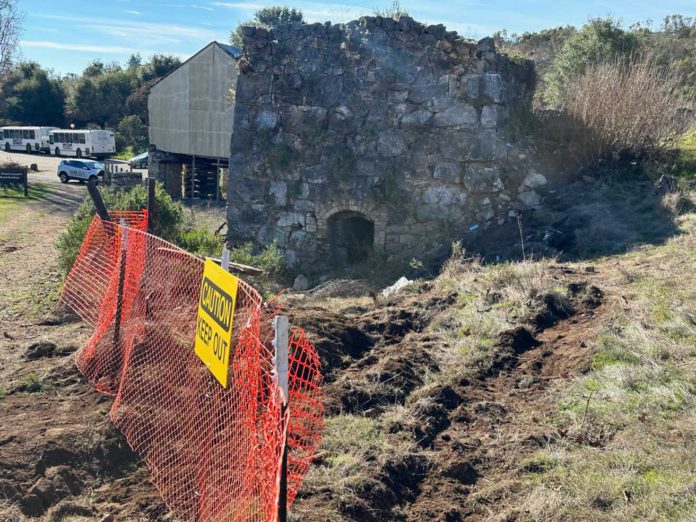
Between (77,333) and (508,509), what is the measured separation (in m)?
6.21

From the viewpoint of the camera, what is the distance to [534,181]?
12.1 m

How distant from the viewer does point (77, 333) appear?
8609mm

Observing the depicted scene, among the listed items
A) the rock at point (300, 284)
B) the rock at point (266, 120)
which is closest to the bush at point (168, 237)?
the rock at point (300, 284)

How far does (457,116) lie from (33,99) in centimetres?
5402

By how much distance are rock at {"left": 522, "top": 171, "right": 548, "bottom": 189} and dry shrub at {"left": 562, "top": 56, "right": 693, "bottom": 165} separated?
2.94 feet

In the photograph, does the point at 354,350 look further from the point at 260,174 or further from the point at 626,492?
the point at 260,174

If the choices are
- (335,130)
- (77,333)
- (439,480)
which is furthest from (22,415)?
(335,130)

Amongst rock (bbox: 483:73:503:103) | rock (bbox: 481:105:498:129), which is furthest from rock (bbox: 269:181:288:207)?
rock (bbox: 483:73:503:103)

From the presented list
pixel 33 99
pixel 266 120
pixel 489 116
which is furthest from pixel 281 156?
pixel 33 99

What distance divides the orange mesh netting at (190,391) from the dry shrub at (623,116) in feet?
24.4

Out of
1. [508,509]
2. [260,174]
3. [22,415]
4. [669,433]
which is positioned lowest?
[22,415]

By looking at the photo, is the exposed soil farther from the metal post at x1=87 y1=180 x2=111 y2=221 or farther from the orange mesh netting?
the metal post at x1=87 y1=180 x2=111 y2=221

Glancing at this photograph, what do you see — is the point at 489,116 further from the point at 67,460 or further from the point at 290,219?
the point at 67,460

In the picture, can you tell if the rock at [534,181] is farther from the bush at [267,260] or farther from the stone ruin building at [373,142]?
the bush at [267,260]
